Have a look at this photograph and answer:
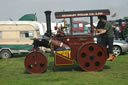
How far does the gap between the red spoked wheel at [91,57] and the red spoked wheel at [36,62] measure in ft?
3.97

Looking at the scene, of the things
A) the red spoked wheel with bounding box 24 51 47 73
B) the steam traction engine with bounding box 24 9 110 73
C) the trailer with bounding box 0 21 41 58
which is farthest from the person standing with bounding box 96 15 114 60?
the trailer with bounding box 0 21 41 58

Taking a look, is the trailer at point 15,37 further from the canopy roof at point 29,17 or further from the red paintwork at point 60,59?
the canopy roof at point 29,17

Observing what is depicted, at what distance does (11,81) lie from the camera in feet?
21.5

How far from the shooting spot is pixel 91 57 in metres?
7.88

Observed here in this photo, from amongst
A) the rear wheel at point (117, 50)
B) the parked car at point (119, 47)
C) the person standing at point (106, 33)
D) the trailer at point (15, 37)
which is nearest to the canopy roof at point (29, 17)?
the trailer at point (15, 37)

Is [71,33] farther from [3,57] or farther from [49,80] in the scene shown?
[3,57]

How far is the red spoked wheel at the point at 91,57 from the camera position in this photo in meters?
7.83

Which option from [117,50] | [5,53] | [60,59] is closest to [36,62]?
[60,59]

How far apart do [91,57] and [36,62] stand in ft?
6.10

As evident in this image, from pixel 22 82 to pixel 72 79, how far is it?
4.58 feet

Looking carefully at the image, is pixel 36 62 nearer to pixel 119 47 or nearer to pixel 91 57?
pixel 91 57

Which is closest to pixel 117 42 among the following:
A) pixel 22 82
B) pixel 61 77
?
pixel 61 77

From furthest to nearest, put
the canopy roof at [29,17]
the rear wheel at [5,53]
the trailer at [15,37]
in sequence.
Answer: the canopy roof at [29,17] → the trailer at [15,37] → the rear wheel at [5,53]

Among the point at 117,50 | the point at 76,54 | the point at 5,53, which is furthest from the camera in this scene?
Answer: the point at 5,53
